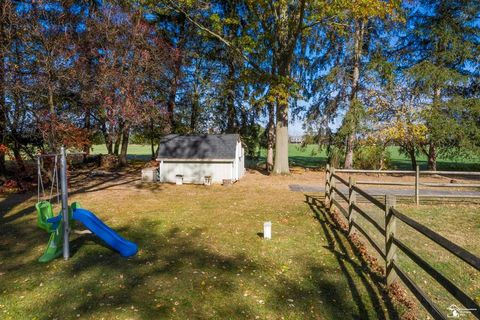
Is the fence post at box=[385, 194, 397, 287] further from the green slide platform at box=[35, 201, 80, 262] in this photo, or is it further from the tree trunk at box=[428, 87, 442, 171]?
the tree trunk at box=[428, 87, 442, 171]

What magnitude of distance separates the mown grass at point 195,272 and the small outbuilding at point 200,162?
7188mm

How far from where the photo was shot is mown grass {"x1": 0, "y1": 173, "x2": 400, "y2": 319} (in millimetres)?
4824

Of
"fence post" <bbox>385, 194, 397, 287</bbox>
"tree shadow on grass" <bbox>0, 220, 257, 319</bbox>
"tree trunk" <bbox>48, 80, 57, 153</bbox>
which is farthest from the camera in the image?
"tree trunk" <bbox>48, 80, 57, 153</bbox>

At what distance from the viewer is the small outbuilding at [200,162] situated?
1803 cm

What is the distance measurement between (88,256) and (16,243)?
7.91 feet

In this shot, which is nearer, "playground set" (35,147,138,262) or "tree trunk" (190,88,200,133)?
"playground set" (35,147,138,262)

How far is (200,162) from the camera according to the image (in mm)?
18234

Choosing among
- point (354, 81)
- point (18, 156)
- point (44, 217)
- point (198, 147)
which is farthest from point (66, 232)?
point (354, 81)

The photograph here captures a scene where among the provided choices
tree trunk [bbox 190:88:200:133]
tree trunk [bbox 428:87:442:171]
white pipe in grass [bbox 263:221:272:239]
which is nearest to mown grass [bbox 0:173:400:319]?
white pipe in grass [bbox 263:221:272:239]

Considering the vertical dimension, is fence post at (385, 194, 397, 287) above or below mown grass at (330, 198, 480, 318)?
above

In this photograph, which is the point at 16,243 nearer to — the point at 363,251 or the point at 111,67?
the point at 363,251

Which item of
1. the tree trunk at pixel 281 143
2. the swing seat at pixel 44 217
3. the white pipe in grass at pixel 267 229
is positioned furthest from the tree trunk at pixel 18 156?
the tree trunk at pixel 281 143

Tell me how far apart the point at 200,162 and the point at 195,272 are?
1237cm

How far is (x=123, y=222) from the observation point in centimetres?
971
